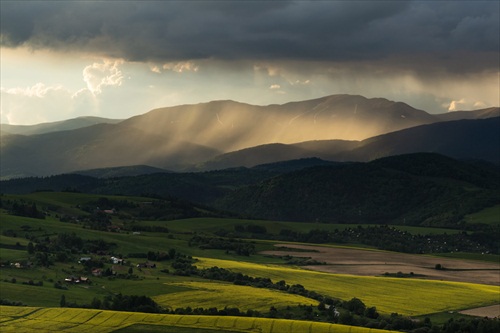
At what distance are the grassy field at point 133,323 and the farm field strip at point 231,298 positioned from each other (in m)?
19.5

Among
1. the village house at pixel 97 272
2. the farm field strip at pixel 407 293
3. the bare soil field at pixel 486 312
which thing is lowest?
the bare soil field at pixel 486 312

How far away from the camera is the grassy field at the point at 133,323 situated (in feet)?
397

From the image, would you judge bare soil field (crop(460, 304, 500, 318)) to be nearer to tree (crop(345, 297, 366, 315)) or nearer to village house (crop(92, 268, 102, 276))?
tree (crop(345, 297, 366, 315))

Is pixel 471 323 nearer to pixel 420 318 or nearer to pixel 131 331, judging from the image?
pixel 420 318

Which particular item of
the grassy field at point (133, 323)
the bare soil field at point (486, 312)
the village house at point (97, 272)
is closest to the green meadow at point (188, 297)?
the grassy field at point (133, 323)

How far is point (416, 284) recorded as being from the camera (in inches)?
7726

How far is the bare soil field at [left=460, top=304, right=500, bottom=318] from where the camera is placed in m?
153

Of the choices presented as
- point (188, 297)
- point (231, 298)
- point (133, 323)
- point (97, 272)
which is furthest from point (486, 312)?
point (97, 272)

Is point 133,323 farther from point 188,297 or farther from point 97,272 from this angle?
point 97,272

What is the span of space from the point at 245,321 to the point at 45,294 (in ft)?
174

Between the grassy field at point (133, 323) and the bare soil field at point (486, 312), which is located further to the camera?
the bare soil field at point (486, 312)

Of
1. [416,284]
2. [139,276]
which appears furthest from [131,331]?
[416,284]

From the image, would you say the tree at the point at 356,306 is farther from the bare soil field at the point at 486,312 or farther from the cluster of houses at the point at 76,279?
the cluster of houses at the point at 76,279

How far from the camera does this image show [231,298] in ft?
519
